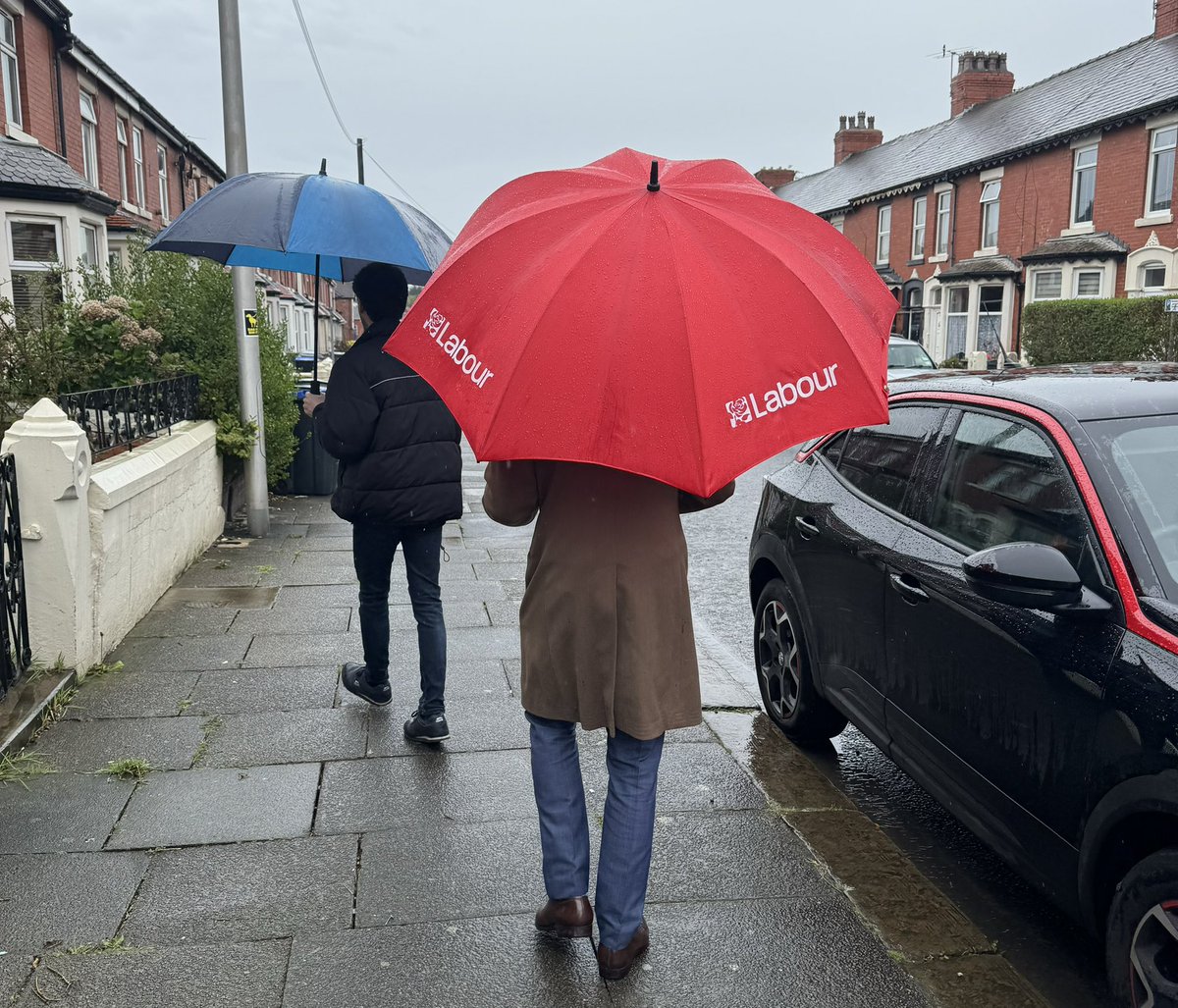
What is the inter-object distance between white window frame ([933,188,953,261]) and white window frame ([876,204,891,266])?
361cm

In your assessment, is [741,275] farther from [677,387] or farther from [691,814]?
[691,814]

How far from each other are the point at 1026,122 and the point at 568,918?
113 ft

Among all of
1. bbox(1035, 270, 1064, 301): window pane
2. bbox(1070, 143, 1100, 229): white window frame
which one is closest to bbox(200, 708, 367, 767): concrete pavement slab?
bbox(1035, 270, 1064, 301): window pane

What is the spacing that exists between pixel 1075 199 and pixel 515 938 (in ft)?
98.6

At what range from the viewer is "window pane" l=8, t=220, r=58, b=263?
16906 mm

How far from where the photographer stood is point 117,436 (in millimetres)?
6656

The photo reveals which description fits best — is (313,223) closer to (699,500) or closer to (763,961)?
(699,500)

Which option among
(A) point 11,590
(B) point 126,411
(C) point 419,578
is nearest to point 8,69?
(B) point 126,411

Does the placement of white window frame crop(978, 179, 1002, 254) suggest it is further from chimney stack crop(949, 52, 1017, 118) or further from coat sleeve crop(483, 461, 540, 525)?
coat sleeve crop(483, 461, 540, 525)

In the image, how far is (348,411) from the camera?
4.23m

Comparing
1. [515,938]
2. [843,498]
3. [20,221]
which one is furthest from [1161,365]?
[20,221]

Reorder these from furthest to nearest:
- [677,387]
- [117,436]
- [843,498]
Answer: [117,436] → [843,498] → [677,387]

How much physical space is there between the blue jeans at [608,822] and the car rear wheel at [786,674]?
1.77m

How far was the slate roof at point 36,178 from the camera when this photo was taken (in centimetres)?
1603
